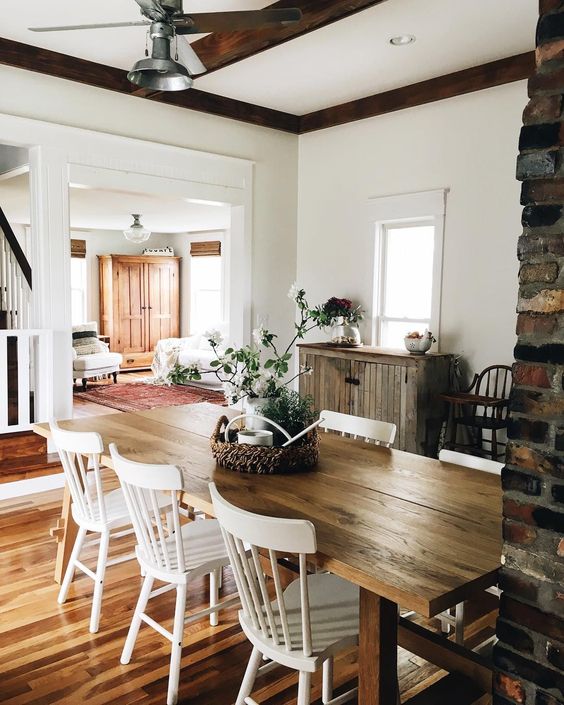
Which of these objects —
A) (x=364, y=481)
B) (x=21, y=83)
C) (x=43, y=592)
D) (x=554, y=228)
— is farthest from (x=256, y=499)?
(x=21, y=83)

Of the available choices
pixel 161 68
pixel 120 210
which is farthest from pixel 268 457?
pixel 120 210

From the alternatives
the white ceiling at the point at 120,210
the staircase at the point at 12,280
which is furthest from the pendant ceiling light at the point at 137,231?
the staircase at the point at 12,280

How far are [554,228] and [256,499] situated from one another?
1288 millimetres

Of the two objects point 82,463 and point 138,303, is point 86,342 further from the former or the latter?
point 82,463

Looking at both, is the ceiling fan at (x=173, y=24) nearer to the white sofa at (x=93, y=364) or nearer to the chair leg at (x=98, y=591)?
the chair leg at (x=98, y=591)

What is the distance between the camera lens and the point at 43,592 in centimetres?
301

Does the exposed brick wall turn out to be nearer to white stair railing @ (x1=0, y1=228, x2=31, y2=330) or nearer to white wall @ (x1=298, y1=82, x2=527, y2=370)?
white wall @ (x1=298, y1=82, x2=527, y2=370)

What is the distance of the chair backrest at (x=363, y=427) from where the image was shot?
296 centimetres

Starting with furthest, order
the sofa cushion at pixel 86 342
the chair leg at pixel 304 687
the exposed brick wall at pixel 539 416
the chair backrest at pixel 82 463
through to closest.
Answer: the sofa cushion at pixel 86 342 < the chair backrest at pixel 82 463 < the chair leg at pixel 304 687 < the exposed brick wall at pixel 539 416

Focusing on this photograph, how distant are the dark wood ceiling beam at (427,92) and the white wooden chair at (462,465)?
2.83 m

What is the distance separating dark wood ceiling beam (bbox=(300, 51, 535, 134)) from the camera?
167 inches

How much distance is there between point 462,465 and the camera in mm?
2600

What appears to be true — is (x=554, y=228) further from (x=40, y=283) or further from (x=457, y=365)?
(x=40, y=283)

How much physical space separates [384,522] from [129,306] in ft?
34.2
